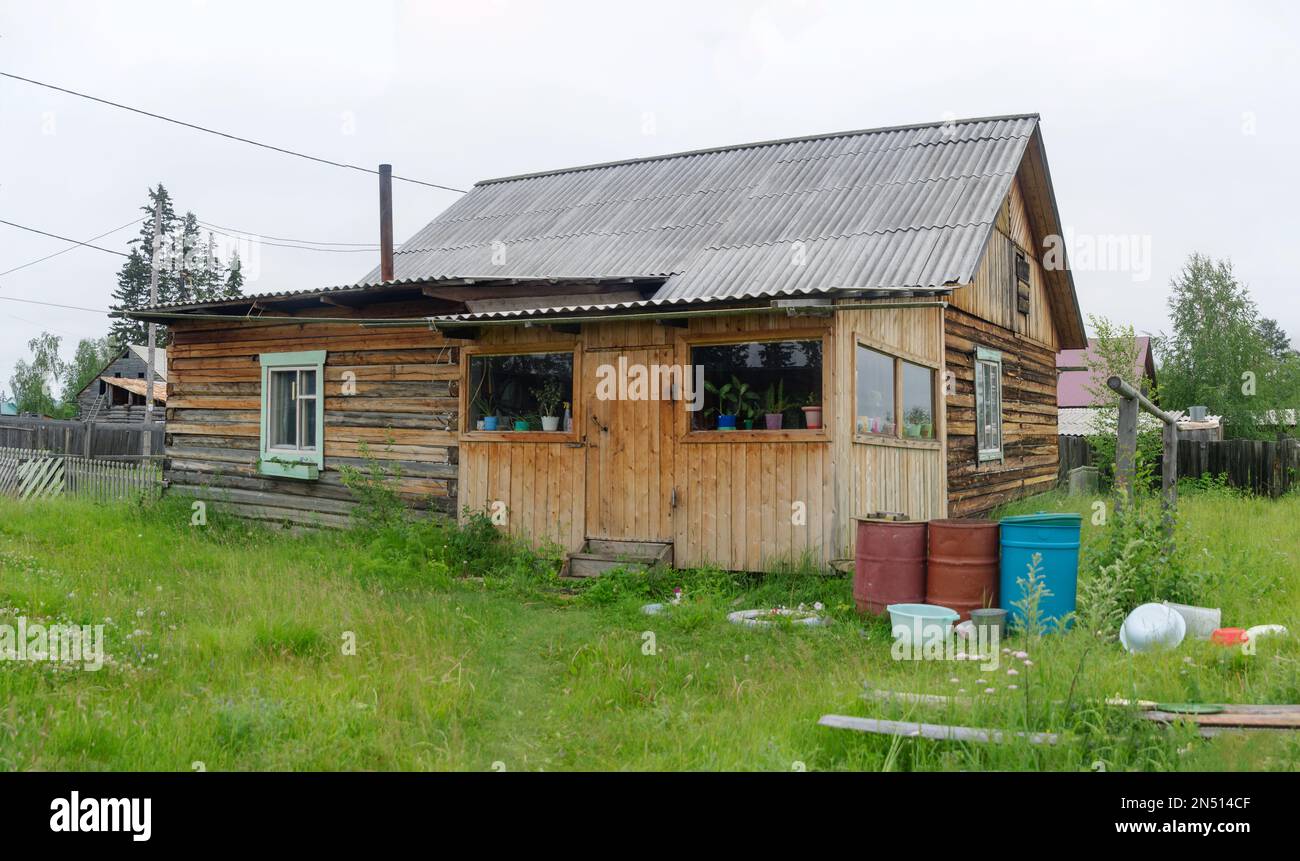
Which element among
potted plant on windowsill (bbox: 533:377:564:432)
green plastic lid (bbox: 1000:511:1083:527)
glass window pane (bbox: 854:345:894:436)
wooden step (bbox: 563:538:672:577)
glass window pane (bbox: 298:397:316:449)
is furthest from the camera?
glass window pane (bbox: 298:397:316:449)

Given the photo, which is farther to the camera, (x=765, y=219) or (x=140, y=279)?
(x=140, y=279)

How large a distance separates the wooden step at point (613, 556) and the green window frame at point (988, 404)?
615 cm

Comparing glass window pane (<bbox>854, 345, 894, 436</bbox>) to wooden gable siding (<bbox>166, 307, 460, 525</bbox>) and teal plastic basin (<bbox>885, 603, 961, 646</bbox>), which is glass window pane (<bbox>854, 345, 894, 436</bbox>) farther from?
wooden gable siding (<bbox>166, 307, 460, 525</bbox>)

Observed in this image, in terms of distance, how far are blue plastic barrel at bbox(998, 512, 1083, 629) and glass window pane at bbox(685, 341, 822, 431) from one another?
254 cm

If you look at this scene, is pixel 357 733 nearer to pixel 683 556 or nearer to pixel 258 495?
pixel 683 556

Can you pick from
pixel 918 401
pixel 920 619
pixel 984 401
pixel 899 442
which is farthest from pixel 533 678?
pixel 984 401

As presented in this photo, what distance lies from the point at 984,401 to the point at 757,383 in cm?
600

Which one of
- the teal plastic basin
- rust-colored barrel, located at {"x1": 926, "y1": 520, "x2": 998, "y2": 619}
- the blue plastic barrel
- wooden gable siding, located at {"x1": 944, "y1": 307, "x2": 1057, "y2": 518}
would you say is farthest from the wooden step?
wooden gable siding, located at {"x1": 944, "y1": 307, "x2": 1057, "y2": 518}

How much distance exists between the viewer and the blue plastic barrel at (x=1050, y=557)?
6836 mm

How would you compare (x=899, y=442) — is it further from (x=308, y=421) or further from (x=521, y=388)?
(x=308, y=421)

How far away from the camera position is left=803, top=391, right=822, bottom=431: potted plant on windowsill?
8984mm

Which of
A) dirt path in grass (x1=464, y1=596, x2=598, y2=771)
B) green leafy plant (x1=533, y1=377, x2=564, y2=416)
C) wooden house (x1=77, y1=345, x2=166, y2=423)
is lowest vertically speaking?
dirt path in grass (x1=464, y1=596, x2=598, y2=771)

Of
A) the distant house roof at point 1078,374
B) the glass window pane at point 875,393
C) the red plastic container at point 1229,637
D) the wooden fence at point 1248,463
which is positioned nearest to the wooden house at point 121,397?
the glass window pane at point 875,393

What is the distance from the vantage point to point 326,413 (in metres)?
12.1
